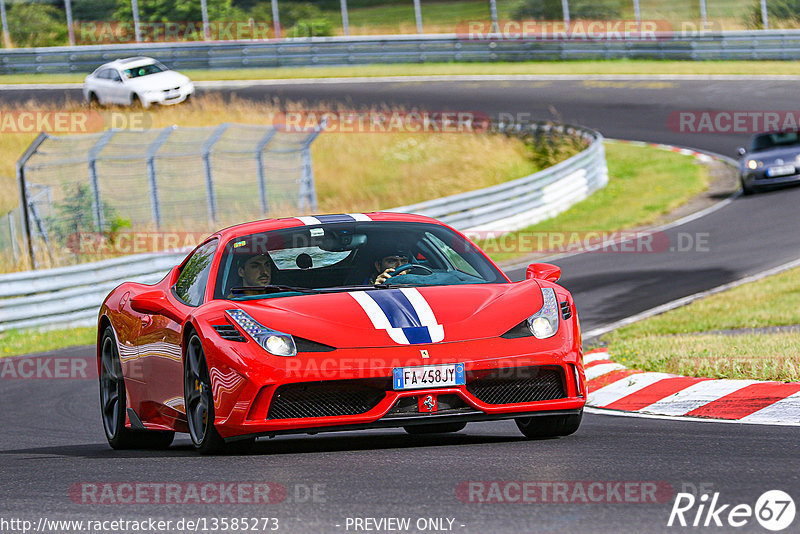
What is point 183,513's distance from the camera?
5.03m

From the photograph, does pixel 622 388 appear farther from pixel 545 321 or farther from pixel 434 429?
pixel 545 321

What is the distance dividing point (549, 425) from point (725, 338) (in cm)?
459

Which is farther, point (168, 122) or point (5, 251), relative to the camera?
point (168, 122)

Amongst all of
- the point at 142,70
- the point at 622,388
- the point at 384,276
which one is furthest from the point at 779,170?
the point at 142,70

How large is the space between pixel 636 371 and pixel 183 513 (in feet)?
17.3

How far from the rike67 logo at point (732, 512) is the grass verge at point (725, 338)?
3.62 m

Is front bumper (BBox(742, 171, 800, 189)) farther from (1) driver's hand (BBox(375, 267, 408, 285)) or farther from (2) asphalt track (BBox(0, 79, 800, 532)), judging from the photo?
(1) driver's hand (BBox(375, 267, 408, 285))

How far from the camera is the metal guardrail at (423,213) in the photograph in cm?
1645

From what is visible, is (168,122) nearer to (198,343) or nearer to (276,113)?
(276,113)

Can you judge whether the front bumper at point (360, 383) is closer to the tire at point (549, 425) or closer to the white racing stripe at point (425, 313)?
the white racing stripe at point (425, 313)

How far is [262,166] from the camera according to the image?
22312mm

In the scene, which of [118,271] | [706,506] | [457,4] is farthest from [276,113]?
[706,506]

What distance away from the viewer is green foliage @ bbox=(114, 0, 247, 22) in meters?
43.9

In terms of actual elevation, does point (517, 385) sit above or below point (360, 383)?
below
